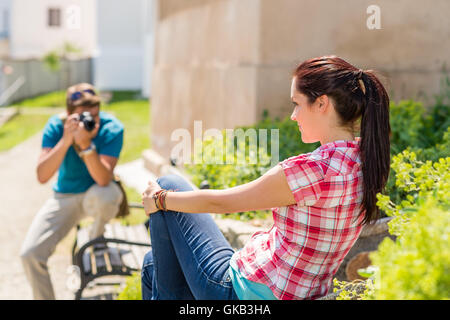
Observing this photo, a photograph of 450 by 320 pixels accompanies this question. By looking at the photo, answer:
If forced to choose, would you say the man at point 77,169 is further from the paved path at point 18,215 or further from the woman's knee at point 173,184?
the woman's knee at point 173,184

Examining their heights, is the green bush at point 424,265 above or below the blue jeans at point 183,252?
above

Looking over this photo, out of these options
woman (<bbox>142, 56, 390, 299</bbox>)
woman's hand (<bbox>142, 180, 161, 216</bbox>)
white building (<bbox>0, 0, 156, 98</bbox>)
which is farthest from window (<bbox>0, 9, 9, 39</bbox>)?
woman (<bbox>142, 56, 390, 299</bbox>)

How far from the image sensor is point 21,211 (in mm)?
7133

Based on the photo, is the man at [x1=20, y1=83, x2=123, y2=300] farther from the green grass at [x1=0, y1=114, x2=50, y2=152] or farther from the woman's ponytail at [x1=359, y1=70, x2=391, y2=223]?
the green grass at [x1=0, y1=114, x2=50, y2=152]

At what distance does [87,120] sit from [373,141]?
7.92ft

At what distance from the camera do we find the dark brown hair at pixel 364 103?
6.66ft

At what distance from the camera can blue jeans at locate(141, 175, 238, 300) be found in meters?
2.37

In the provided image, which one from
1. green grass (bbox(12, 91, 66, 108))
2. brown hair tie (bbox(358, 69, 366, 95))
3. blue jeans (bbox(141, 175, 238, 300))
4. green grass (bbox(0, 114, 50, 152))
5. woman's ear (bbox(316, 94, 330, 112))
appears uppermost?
brown hair tie (bbox(358, 69, 366, 95))

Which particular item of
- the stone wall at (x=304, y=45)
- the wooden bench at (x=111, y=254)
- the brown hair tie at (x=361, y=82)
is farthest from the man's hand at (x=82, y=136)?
the brown hair tie at (x=361, y=82)

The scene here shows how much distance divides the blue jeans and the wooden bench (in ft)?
3.79

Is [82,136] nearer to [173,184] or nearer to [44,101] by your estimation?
[173,184]

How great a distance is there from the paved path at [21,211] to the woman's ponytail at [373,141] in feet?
9.92

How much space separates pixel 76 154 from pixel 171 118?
13.3 ft
